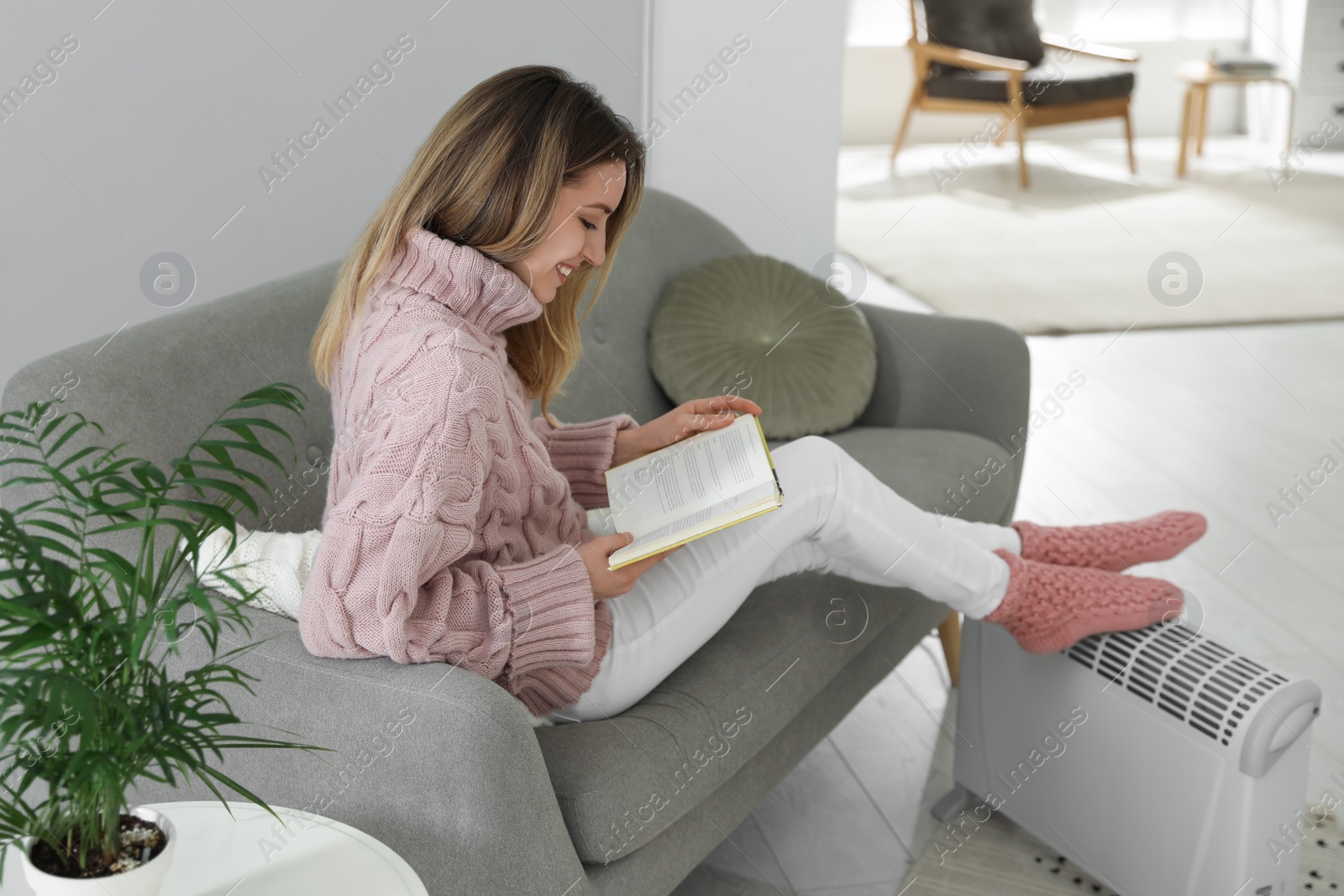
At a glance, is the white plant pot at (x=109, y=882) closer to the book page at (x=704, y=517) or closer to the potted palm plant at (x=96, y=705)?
the potted palm plant at (x=96, y=705)

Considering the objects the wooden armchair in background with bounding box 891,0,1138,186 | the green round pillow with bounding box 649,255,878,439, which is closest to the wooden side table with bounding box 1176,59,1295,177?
the wooden armchair in background with bounding box 891,0,1138,186

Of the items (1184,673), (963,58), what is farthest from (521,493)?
(963,58)

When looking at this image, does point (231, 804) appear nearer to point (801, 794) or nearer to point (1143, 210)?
point (801, 794)

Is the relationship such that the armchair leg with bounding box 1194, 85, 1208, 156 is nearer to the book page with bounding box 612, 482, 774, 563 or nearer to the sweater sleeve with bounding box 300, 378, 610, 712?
the book page with bounding box 612, 482, 774, 563

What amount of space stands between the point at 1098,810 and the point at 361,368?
1098mm

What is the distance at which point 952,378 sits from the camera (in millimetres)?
2336

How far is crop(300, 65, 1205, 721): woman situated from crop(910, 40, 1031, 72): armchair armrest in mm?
4450

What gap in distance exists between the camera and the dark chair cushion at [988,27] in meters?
5.95

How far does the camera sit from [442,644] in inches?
48.2

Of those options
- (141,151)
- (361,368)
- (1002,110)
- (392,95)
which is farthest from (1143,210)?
(361,368)

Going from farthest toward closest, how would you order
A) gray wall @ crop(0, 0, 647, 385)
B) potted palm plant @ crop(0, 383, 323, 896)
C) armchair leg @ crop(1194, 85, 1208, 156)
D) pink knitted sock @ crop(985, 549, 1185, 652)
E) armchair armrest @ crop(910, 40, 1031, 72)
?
armchair leg @ crop(1194, 85, 1208, 156) < armchair armrest @ crop(910, 40, 1031, 72) < gray wall @ crop(0, 0, 647, 385) < pink knitted sock @ crop(985, 549, 1185, 652) < potted palm plant @ crop(0, 383, 323, 896)

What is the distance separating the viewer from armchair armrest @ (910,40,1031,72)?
5.62 meters

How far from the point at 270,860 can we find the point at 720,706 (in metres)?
0.57

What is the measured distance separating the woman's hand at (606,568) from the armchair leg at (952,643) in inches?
39.7
